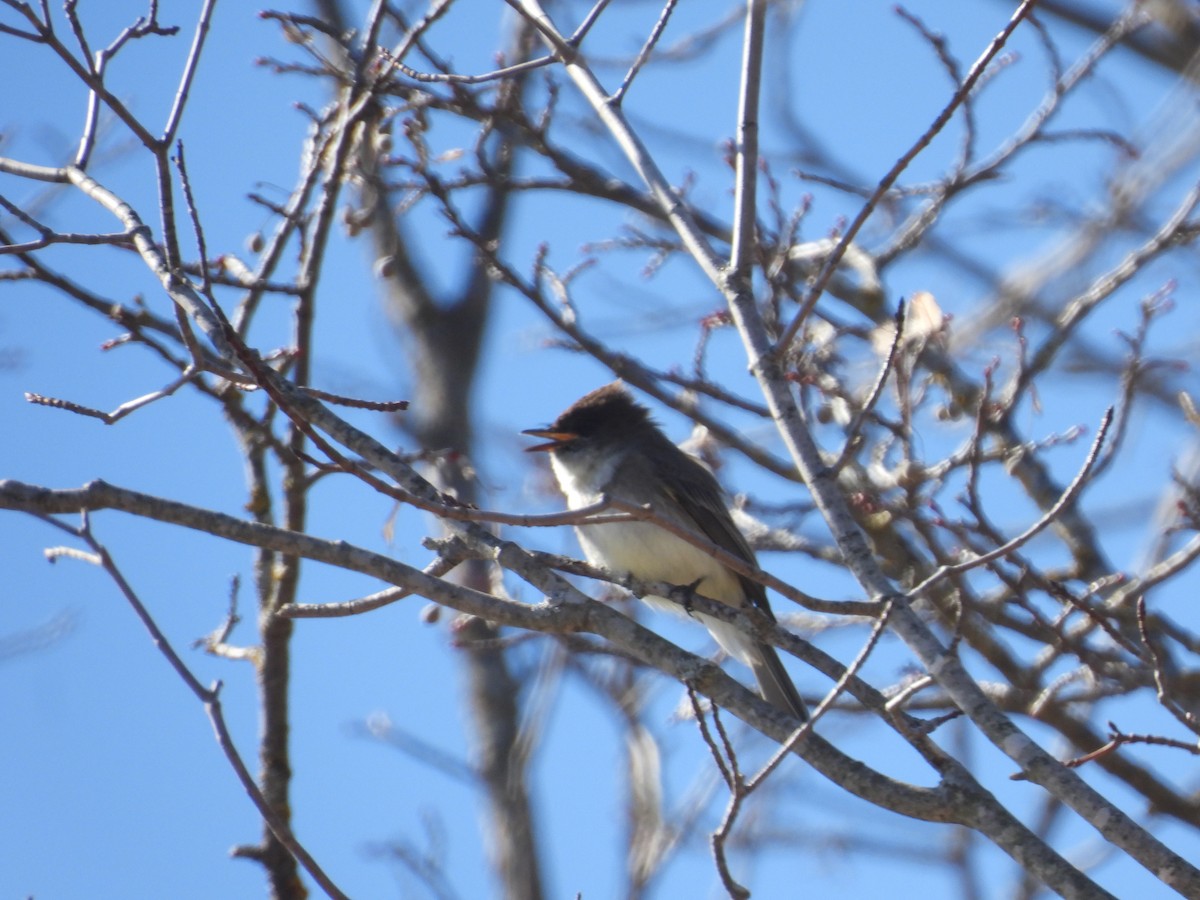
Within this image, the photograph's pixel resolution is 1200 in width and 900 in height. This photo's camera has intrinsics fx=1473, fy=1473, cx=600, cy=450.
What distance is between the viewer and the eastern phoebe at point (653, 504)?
5.64 meters

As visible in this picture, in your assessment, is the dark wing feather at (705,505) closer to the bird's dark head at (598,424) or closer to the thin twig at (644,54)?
the bird's dark head at (598,424)

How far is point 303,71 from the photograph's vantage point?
5.04 m

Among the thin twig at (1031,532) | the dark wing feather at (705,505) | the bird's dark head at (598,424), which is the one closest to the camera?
the thin twig at (1031,532)

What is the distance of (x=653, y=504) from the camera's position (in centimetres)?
599

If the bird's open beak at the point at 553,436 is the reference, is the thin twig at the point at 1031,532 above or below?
below

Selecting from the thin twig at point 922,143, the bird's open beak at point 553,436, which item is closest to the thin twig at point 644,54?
the thin twig at point 922,143

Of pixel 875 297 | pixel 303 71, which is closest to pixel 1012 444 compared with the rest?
pixel 875 297

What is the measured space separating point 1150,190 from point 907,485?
2.44 m

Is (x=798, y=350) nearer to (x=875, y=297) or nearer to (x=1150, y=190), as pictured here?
(x=875, y=297)

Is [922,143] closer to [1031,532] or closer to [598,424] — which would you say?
[1031,532]

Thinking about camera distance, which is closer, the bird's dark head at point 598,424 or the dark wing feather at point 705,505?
the dark wing feather at point 705,505

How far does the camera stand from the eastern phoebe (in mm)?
5641

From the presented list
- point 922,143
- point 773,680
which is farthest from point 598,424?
point 922,143

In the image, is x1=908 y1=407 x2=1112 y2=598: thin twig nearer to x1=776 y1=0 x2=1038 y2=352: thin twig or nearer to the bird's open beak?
x1=776 y1=0 x2=1038 y2=352: thin twig
